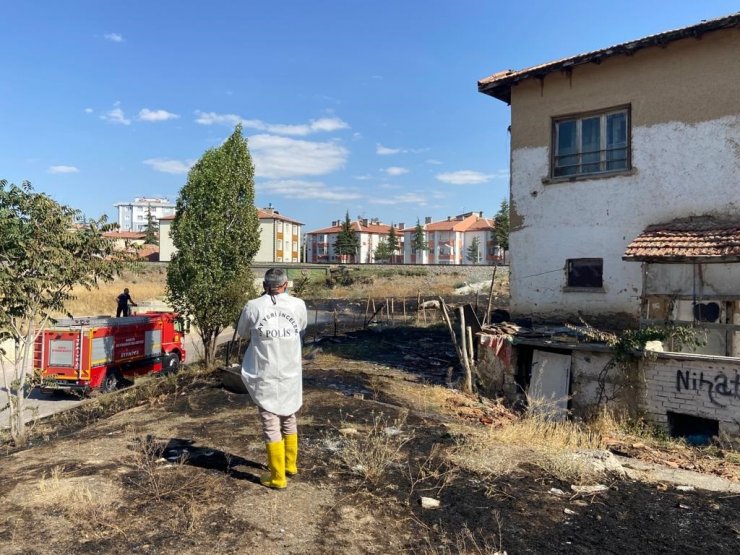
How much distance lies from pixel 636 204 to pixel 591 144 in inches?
69.9

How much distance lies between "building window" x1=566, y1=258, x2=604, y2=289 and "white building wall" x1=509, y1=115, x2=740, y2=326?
147mm

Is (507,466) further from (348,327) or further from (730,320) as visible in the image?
(348,327)

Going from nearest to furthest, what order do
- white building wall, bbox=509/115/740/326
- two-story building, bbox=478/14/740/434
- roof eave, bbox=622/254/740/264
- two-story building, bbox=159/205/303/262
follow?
roof eave, bbox=622/254/740/264, two-story building, bbox=478/14/740/434, white building wall, bbox=509/115/740/326, two-story building, bbox=159/205/303/262

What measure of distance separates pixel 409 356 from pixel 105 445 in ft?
35.6

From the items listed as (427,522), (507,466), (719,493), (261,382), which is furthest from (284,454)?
(719,493)

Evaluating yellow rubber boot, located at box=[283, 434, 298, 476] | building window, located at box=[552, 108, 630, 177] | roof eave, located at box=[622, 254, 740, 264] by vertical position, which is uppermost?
building window, located at box=[552, 108, 630, 177]

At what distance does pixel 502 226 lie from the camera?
249 feet

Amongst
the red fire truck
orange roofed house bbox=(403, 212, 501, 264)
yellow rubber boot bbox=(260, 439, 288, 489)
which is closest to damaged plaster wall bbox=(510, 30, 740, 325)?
the red fire truck

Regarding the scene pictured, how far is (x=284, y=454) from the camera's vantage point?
4.70 meters

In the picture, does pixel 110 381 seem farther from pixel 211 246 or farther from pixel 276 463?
pixel 276 463

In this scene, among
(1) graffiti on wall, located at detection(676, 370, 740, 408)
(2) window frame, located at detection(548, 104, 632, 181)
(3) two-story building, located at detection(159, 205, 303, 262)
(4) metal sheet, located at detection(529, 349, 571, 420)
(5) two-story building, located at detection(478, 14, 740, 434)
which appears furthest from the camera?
(3) two-story building, located at detection(159, 205, 303, 262)

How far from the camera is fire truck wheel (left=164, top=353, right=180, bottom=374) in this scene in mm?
15100

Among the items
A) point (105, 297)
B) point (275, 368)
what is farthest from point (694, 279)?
point (105, 297)

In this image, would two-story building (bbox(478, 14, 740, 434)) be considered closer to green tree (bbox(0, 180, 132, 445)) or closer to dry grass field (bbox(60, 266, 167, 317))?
green tree (bbox(0, 180, 132, 445))
